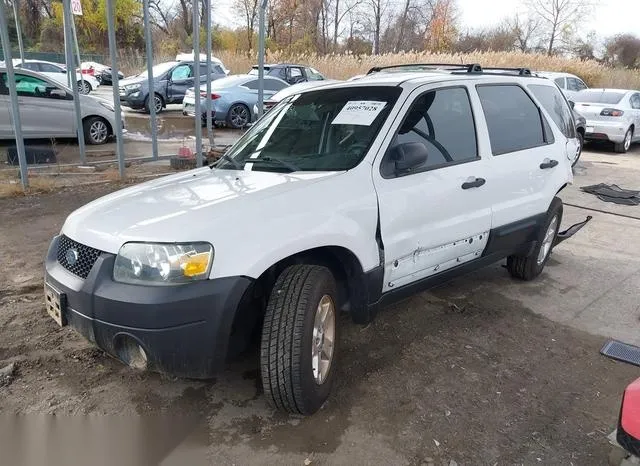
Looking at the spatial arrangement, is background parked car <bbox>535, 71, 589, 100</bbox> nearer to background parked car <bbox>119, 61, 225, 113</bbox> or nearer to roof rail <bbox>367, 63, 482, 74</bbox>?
background parked car <bbox>119, 61, 225, 113</bbox>

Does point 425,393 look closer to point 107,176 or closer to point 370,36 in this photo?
point 107,176

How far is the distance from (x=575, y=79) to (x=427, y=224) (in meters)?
15.2

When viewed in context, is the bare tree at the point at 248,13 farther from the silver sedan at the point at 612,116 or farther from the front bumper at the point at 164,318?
the front bumper at the point at 164,318

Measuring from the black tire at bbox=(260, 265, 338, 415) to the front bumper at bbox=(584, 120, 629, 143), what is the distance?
506 inches

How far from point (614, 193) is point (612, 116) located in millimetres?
5556

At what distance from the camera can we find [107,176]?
849cm

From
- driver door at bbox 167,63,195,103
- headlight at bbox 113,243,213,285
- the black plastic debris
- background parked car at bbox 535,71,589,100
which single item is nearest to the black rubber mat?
headlight at bbox 113,243,213,285

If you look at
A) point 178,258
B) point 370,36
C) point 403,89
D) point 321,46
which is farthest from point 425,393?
point 370,36

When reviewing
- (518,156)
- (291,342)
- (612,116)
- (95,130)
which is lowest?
(291,342)

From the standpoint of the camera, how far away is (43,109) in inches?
404

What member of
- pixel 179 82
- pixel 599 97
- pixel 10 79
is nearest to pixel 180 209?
pixel 10 79

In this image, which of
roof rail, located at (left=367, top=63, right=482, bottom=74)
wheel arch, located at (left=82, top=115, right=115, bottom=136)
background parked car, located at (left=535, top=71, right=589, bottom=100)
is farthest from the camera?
background parked car, located at (left=535, top=71, right=589, bottom=100)

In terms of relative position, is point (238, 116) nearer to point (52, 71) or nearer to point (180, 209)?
point (52, 71)

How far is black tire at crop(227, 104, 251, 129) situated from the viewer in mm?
14547
